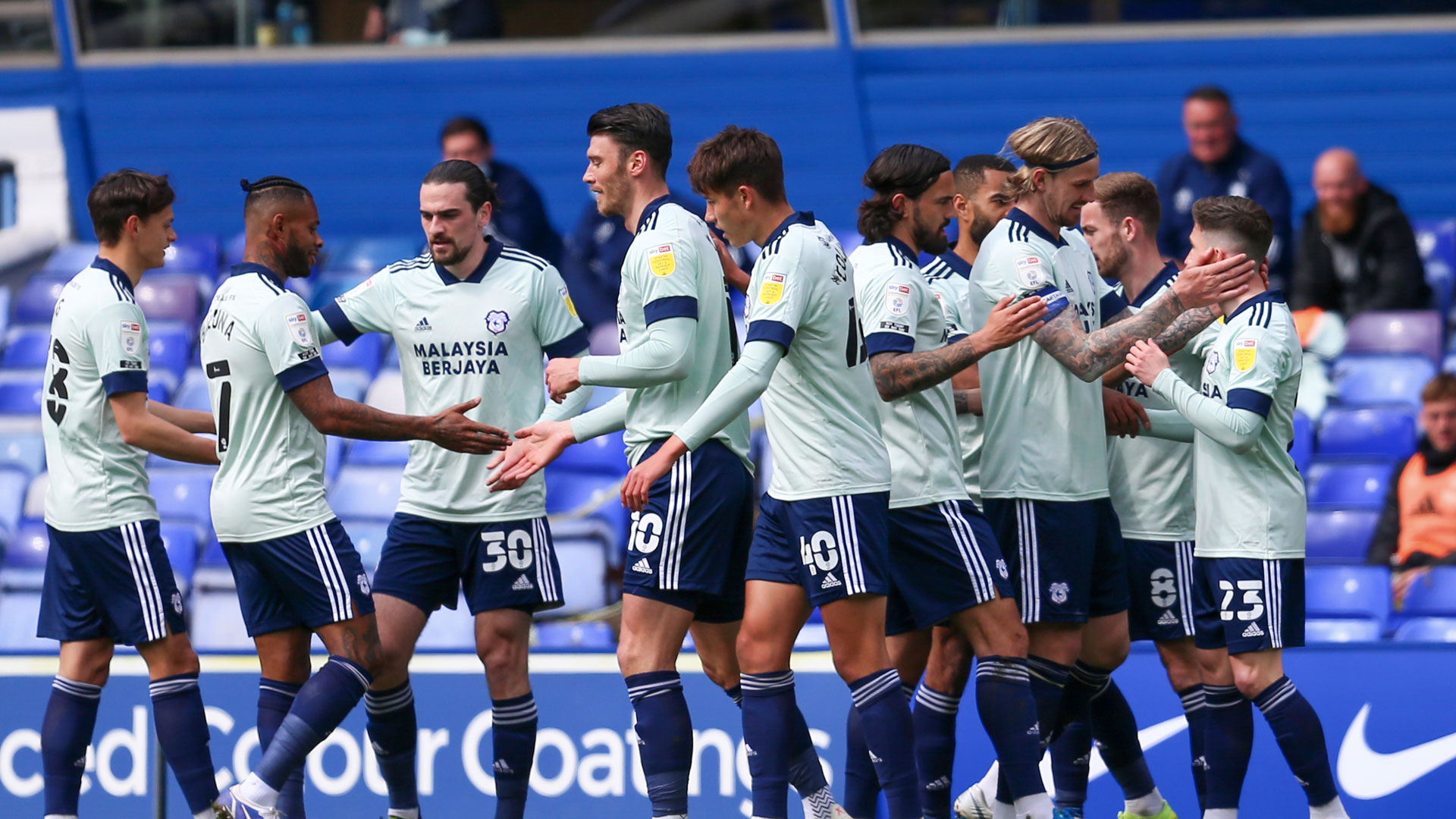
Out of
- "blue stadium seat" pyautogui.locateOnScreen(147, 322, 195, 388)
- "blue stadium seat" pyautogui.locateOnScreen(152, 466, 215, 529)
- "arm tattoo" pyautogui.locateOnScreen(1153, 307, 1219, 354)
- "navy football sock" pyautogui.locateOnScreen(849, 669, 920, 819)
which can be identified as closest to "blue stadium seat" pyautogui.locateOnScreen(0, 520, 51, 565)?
"blue stadium seat" pyautogui.locateOnScreen(152, 466, 215, 529)

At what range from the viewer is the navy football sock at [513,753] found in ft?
18.7

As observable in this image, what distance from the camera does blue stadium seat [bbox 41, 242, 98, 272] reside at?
37.2 feet

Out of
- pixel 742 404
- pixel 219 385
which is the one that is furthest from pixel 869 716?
pixel 219 385

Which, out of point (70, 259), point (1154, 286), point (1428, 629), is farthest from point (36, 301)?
point (1428, 629)

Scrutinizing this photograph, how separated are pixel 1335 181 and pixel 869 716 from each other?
5350 millimetres

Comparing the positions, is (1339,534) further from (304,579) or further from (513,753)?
(304,579)

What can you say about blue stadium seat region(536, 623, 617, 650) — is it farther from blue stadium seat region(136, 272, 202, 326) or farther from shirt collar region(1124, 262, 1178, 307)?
blue stadium seat region(136, 272, 202, 326)

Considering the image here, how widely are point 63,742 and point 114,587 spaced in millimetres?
602

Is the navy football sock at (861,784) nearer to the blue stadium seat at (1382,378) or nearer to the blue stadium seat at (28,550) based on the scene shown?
the blue stadium seat at (1382,378)

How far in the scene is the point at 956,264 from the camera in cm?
595

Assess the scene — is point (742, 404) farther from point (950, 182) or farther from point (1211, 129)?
point (1211, 129)

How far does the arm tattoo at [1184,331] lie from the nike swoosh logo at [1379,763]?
73.3 inches

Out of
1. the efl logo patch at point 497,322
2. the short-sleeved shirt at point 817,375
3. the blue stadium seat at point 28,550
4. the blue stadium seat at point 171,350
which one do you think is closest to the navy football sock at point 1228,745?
the short-sleeved shirt at point 817,375

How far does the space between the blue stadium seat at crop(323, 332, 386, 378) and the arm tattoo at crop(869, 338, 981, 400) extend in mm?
5550
